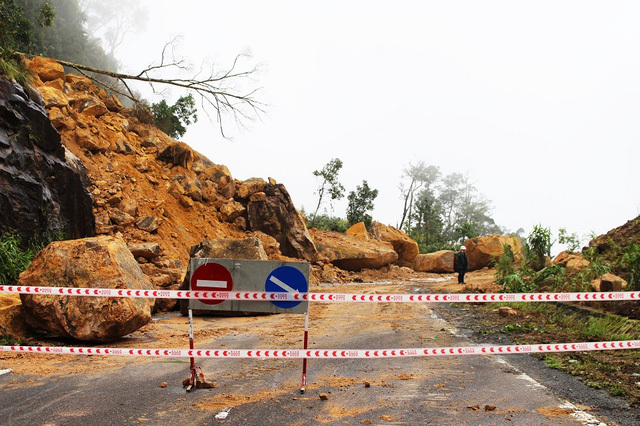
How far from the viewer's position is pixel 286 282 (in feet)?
15.7

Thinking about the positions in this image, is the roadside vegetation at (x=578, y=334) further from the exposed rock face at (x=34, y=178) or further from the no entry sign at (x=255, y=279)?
the exposed rock face at (x=34, y=178)

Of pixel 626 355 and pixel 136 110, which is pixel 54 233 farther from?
pixel 136 110

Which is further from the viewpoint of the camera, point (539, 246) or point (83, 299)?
point (539, 246)

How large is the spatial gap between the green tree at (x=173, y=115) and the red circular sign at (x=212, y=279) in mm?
22767

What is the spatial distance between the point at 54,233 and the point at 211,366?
312 inches

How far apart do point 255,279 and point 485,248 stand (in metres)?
24.3

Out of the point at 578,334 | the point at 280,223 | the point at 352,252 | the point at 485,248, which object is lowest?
the point at 578,334

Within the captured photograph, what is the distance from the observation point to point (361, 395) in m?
4.23

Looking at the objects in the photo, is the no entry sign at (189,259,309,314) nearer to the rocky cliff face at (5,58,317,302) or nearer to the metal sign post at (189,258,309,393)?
the metal sign post at (189,258,309,393)

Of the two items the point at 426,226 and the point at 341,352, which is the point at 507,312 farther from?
the point at 426,226

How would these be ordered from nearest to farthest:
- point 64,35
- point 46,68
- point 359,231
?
point 46,68, point 359,231, point 64,35

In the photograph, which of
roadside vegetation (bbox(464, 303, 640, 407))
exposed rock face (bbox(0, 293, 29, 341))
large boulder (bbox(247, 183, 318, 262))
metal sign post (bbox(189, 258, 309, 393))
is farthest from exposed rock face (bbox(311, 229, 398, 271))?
metal sign post (bbox(189, 258, 309, 393))

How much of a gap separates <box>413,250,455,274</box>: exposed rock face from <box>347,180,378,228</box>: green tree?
24.3 feet

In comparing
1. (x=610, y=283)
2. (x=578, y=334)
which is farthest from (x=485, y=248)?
(x=578, y=334)
